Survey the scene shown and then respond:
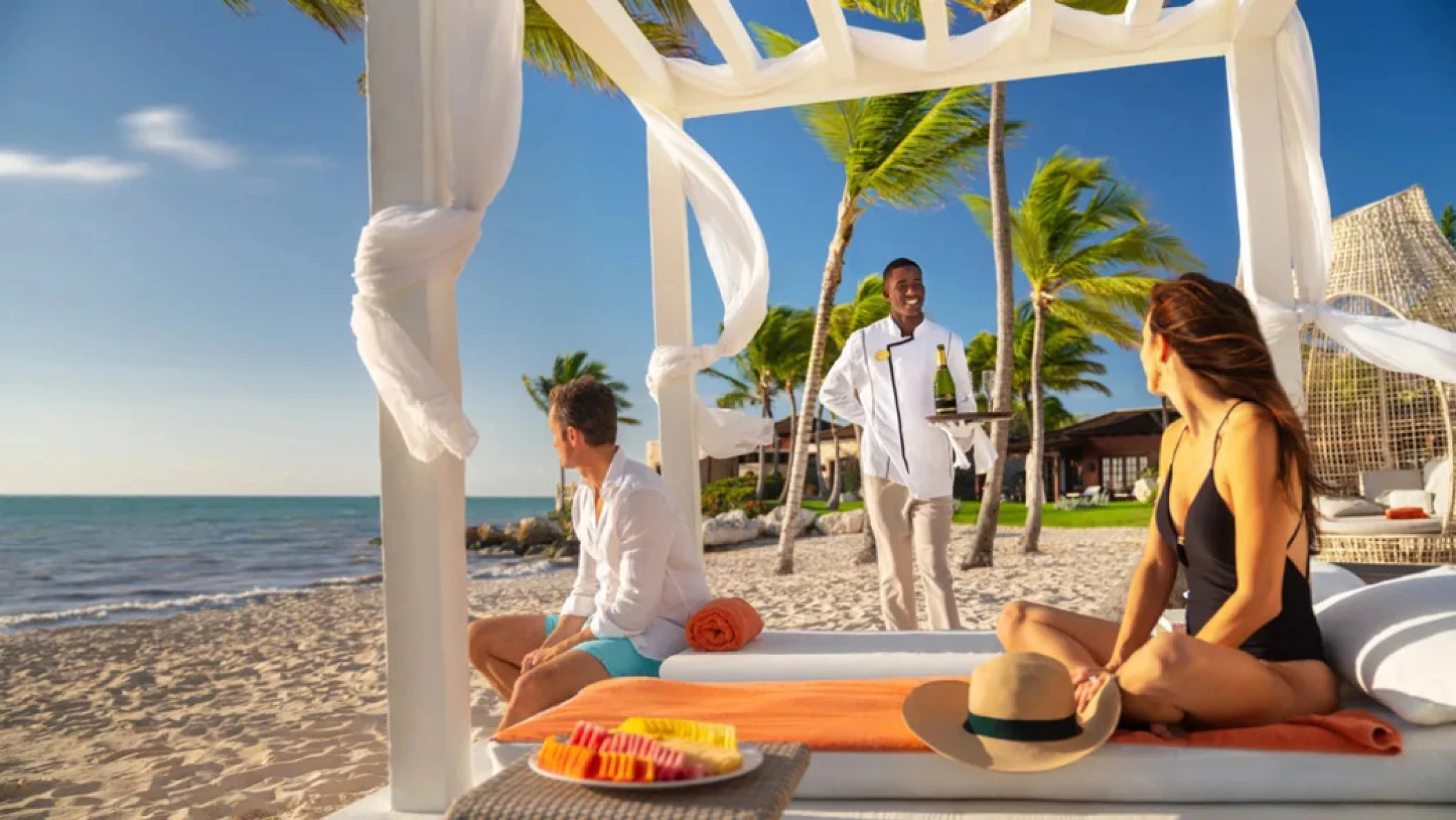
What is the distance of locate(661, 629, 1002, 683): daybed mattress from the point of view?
289 centimetres

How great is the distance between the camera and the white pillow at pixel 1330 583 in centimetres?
312

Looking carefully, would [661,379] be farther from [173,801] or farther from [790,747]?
[790,747]

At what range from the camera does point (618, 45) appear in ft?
13.8

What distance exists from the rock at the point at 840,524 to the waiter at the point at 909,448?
17.0 metres

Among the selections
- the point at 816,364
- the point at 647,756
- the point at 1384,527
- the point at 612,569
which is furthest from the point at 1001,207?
the point at 647,756

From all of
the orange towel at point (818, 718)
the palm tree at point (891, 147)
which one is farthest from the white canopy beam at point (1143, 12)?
the palm tree at point (891, 147)

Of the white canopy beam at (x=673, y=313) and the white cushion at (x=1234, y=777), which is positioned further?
the white canopy beam at (x=673, y=313)

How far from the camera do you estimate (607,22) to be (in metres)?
4.04

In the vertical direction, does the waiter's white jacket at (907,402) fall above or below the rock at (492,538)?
above

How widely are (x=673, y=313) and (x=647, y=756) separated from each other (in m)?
3.57

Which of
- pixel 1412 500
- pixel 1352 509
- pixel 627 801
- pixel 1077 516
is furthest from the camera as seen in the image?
pixel 1077 516

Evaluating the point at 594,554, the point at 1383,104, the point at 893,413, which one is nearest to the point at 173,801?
the point at 594,554

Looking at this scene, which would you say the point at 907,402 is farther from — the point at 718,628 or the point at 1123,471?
the point at 1123,471

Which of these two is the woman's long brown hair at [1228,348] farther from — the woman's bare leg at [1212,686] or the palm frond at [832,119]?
the palm frond at [832,119]
